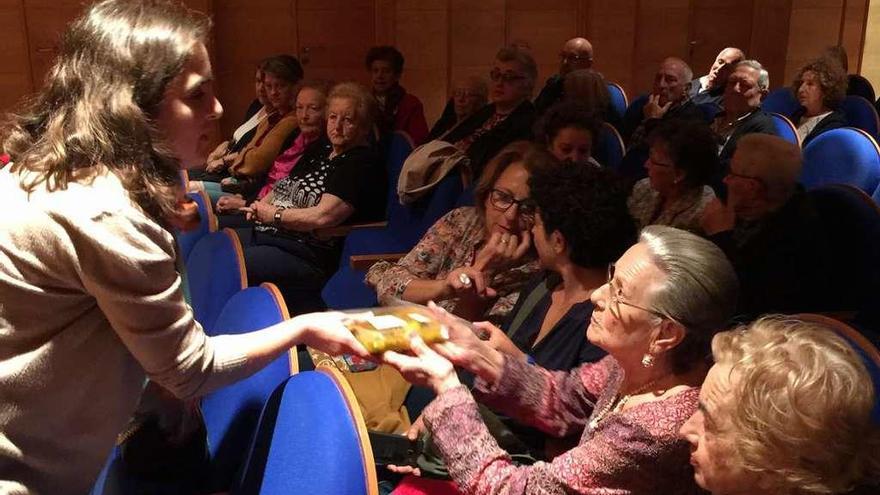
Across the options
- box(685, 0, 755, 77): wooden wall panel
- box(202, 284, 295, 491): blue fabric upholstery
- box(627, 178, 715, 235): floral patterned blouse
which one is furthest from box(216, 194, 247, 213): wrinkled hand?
box(685, 0, 755, 77): wooden wall panel

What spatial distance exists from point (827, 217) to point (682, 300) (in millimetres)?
1548

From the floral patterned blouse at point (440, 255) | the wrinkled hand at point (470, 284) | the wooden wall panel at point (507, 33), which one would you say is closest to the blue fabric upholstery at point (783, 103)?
the wooden wall panel at point (507, 33)

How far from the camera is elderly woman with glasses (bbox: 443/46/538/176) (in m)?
4.34

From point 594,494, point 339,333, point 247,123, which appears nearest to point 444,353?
point 339,333

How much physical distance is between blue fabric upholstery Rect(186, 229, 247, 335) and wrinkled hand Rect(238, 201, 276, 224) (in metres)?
1.25

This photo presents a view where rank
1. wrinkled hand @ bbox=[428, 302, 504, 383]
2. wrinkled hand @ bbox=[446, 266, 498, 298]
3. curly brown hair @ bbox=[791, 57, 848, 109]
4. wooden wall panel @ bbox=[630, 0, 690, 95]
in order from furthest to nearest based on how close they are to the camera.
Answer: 1. wooden wall panel @ bbox=[630, 0, 690, 95]
2. curly brown hair @ bbox=[791, 57, 848, 109]
3. wrinkled hand @ bbox=[446, 266, 498, 298]
4. wrinkled hand @ bbox=[428, 302, 504, 383]

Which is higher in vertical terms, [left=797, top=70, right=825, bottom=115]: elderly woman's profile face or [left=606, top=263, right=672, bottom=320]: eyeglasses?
[left=606, top=263, right=672, bottom=320]: eyeglasses

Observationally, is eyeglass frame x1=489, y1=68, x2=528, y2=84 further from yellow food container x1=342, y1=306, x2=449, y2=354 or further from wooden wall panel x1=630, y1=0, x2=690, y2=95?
wooden wall panel x1=630, y1=0, x2=690, y2=95

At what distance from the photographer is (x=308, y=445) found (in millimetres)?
1200

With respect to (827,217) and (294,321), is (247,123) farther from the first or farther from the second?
(294,321)

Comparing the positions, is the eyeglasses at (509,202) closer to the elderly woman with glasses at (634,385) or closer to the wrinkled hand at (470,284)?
the wrinkled hand at (470,284)

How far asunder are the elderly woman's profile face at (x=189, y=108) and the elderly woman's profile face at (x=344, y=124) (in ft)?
8.14

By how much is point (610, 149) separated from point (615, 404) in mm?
3405

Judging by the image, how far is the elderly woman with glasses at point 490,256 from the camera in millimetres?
2418
